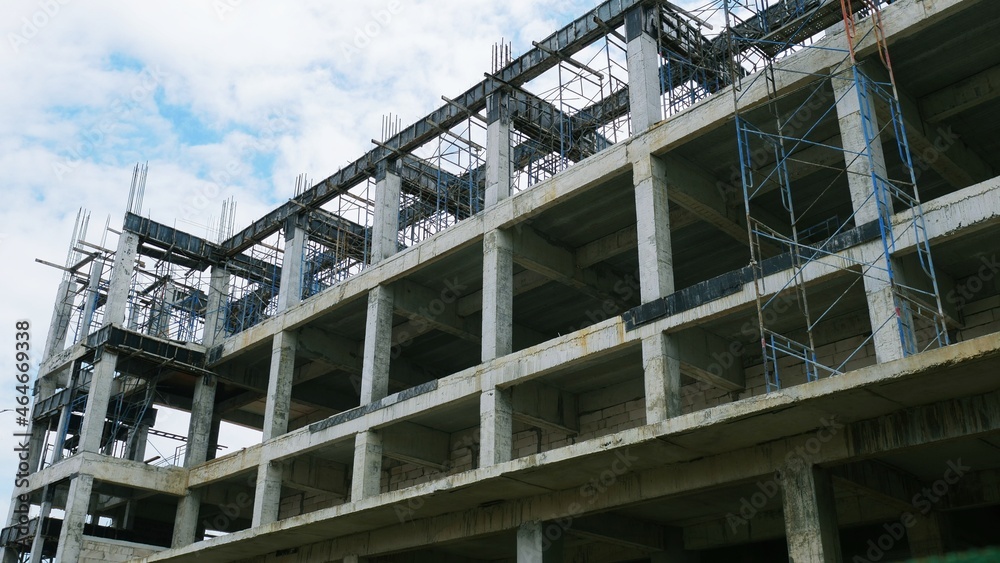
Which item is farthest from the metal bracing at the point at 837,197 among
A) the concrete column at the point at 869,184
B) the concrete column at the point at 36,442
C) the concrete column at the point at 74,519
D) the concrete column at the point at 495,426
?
the concrete column at the point at 36,442

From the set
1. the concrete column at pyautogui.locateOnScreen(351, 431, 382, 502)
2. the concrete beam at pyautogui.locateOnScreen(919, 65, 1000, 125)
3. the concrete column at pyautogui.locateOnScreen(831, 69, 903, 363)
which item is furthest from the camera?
the concrete column at pyautogui.locateOnScreen(351, 431, 382, 502)

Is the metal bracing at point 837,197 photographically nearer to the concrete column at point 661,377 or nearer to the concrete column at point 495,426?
the concrete column at point 661,377

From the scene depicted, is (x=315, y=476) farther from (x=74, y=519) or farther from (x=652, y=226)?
(x=652, y=226)

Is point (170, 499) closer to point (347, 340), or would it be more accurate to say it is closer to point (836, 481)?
point (347, 340)

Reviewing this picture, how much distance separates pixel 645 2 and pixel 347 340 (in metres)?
13.5

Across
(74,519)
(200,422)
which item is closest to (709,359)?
(200,422)

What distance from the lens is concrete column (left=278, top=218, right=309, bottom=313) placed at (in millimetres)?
27953

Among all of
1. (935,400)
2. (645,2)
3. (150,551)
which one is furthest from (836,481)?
(150,551)

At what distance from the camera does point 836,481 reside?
15.9 m

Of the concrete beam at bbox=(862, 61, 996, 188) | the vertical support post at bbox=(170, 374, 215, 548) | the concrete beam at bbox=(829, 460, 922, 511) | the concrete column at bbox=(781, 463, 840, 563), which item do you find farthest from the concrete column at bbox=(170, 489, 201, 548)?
the concrete beam at bbox=(862, 61, 996, 188)

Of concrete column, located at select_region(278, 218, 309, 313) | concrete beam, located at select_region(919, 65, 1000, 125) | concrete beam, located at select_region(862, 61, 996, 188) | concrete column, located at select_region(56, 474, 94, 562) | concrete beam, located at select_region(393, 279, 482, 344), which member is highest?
concrete column, located at select_region(278, 218, 309, 313)

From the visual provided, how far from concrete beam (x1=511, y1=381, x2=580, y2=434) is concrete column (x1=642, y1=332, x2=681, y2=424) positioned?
13.4ft

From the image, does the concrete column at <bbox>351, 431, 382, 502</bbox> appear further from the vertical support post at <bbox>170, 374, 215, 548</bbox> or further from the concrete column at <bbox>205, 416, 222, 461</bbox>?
the concrete column at <bbox>205, 416, 222, 461</bbox>

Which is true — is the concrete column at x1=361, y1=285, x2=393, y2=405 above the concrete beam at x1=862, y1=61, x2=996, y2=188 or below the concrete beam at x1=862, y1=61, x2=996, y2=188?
below
